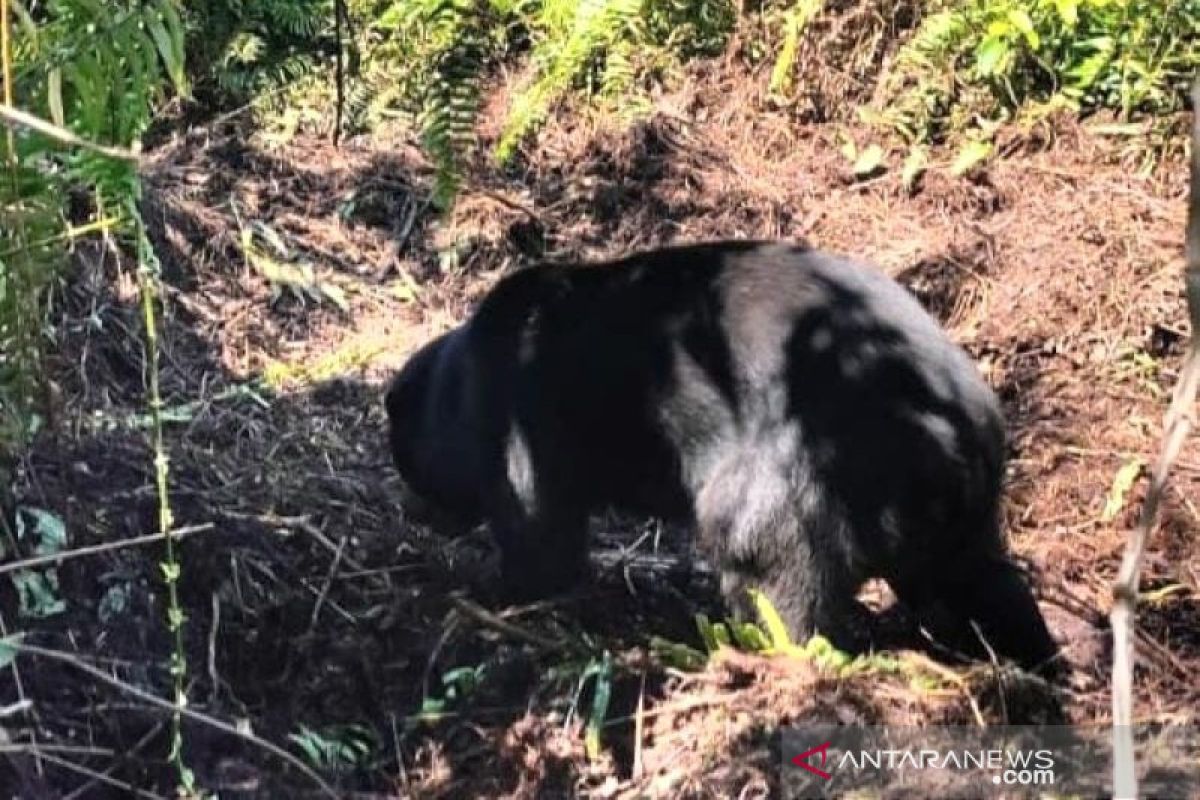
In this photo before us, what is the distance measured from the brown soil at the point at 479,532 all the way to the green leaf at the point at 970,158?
0.07 meters

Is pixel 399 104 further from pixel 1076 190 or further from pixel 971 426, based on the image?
pixel 971 426

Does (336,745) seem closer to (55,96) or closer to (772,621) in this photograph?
(772,621)

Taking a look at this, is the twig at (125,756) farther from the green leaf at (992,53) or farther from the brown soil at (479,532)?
the green leaf at (992,53)

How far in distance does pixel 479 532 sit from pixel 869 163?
267cm

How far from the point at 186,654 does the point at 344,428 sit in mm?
1839

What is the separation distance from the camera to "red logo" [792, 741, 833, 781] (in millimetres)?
3959

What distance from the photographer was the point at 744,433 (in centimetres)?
490

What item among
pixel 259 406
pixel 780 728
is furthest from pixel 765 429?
pixel 259 406

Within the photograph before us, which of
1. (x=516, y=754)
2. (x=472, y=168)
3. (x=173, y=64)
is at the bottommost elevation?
(x=516, y=754)

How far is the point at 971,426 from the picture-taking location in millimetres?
4613

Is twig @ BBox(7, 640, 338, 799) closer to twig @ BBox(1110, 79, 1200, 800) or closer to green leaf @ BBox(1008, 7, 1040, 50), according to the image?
twig @ BBox(1110, 79, 1200, 800)

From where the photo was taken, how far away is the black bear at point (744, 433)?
182 inches

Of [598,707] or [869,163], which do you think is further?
[869,163]

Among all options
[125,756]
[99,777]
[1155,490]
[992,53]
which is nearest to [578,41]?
[992,53]
